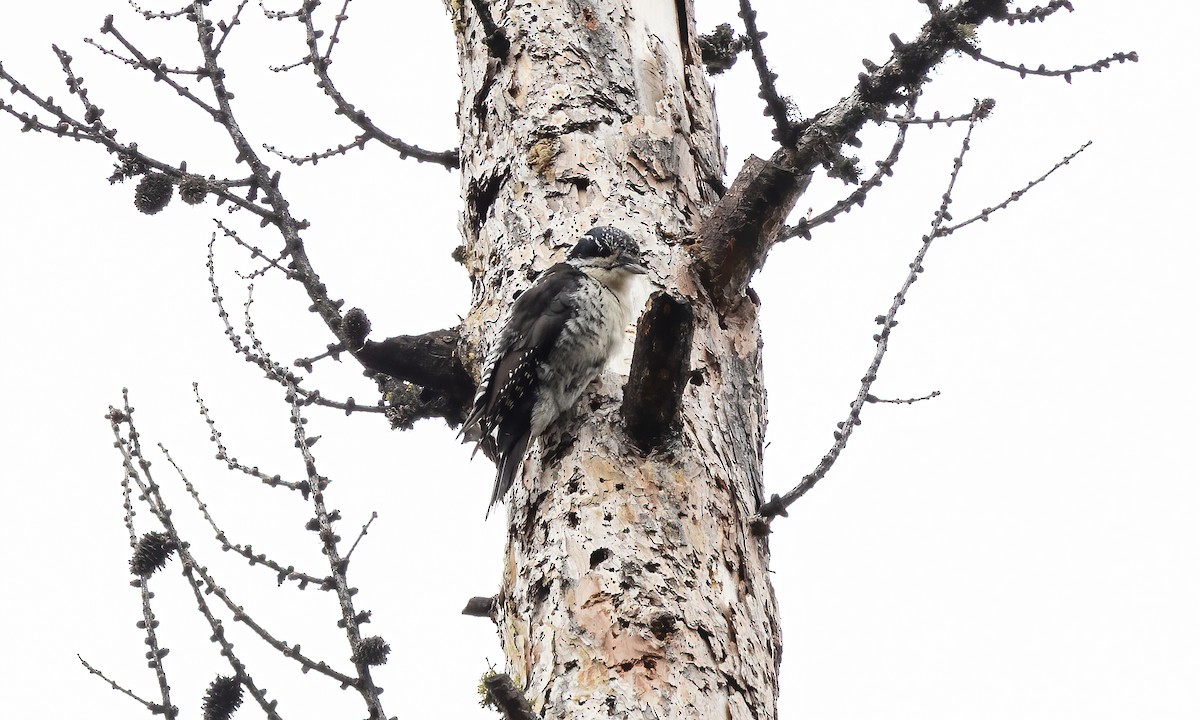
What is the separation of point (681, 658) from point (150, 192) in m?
2.38

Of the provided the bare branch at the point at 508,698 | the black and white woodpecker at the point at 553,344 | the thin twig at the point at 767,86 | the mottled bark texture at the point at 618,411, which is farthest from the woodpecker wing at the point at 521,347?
the bare branch at the point at 508,698

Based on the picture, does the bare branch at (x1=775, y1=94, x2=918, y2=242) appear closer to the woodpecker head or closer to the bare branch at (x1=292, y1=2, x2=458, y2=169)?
the woodpecker head

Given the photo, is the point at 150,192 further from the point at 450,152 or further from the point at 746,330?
the point at 746,330

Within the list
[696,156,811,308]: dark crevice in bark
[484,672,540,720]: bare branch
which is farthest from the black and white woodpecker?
[484,672,540,720]: bare branch

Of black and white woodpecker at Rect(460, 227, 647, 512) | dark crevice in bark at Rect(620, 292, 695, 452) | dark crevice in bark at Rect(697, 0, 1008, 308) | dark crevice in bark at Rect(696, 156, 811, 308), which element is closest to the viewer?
dark crevice in bark at Rect(620, 292, 695, 452)

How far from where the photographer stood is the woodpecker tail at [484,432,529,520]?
3.10m

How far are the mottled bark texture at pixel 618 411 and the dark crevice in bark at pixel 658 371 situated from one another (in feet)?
0.18

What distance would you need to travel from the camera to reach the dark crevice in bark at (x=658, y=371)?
104 inches

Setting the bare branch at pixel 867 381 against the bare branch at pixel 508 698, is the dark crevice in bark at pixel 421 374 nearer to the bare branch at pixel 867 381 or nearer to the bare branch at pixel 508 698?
the bare branch at pixel 867 381

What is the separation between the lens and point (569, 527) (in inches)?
109

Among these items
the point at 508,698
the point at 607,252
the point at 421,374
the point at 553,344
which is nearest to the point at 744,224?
the point at 607,252

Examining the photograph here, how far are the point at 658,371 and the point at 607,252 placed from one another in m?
0.66

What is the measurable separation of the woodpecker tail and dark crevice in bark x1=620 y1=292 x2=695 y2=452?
358mm

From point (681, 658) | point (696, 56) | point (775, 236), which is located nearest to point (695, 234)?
point (775, 236)
